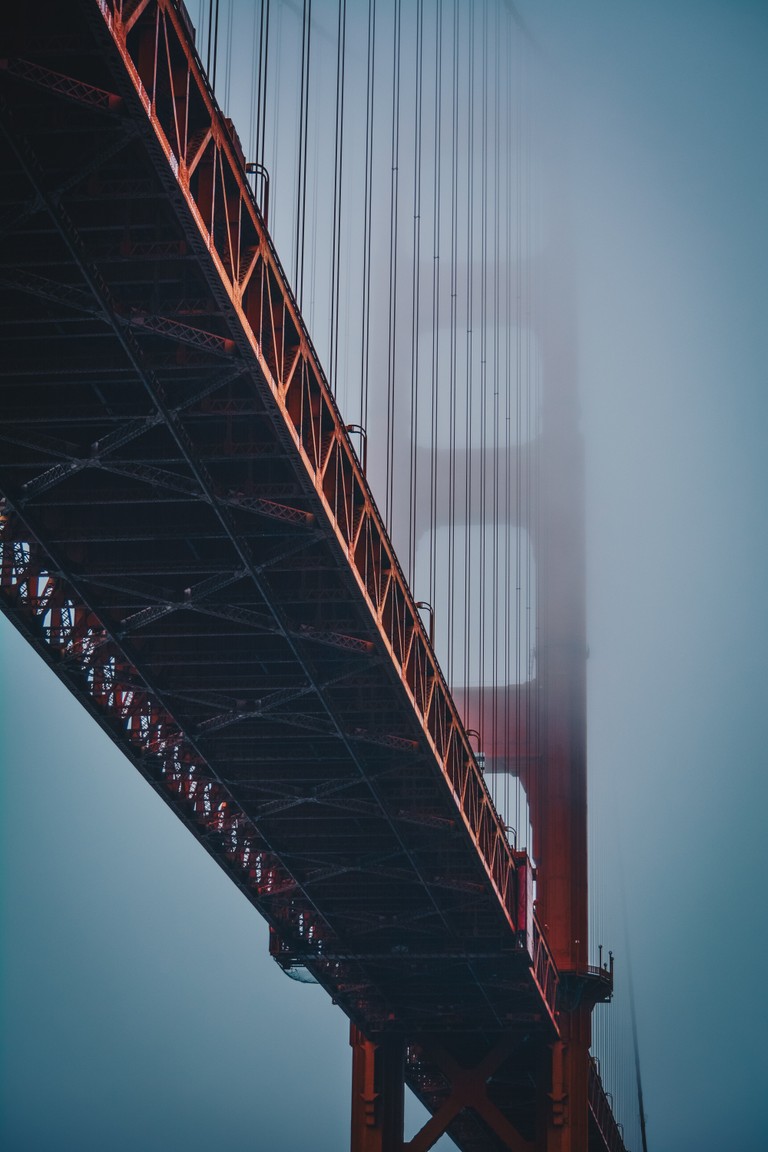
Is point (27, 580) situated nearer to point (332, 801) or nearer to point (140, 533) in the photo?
point (140, 533)

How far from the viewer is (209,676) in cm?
2916

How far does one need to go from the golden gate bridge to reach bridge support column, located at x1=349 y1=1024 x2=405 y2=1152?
85 mm

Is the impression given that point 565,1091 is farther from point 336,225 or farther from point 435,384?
point 336,225

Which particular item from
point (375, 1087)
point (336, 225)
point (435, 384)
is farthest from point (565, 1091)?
point (336, 225)

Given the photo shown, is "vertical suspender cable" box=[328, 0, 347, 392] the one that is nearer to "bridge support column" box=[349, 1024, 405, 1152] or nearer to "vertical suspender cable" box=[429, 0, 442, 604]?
"vertical suspender cable" box=[429, 0, 442, 604]

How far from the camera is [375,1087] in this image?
146 ft

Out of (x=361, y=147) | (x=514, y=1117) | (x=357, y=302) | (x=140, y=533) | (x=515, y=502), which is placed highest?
(x=361, y=147)

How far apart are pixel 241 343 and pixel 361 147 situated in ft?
173

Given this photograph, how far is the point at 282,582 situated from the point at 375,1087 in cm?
2070

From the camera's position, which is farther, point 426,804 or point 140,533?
point 426,804

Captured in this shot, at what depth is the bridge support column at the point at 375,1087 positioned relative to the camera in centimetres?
4441

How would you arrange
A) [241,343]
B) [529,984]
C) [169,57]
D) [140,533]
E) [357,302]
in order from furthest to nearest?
[357,302] → [529,984] → [140,533] → [241,343] → [169,57]

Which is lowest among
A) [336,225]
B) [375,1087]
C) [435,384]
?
[375,1087]

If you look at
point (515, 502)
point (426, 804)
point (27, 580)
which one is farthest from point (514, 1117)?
point (27, 580)
